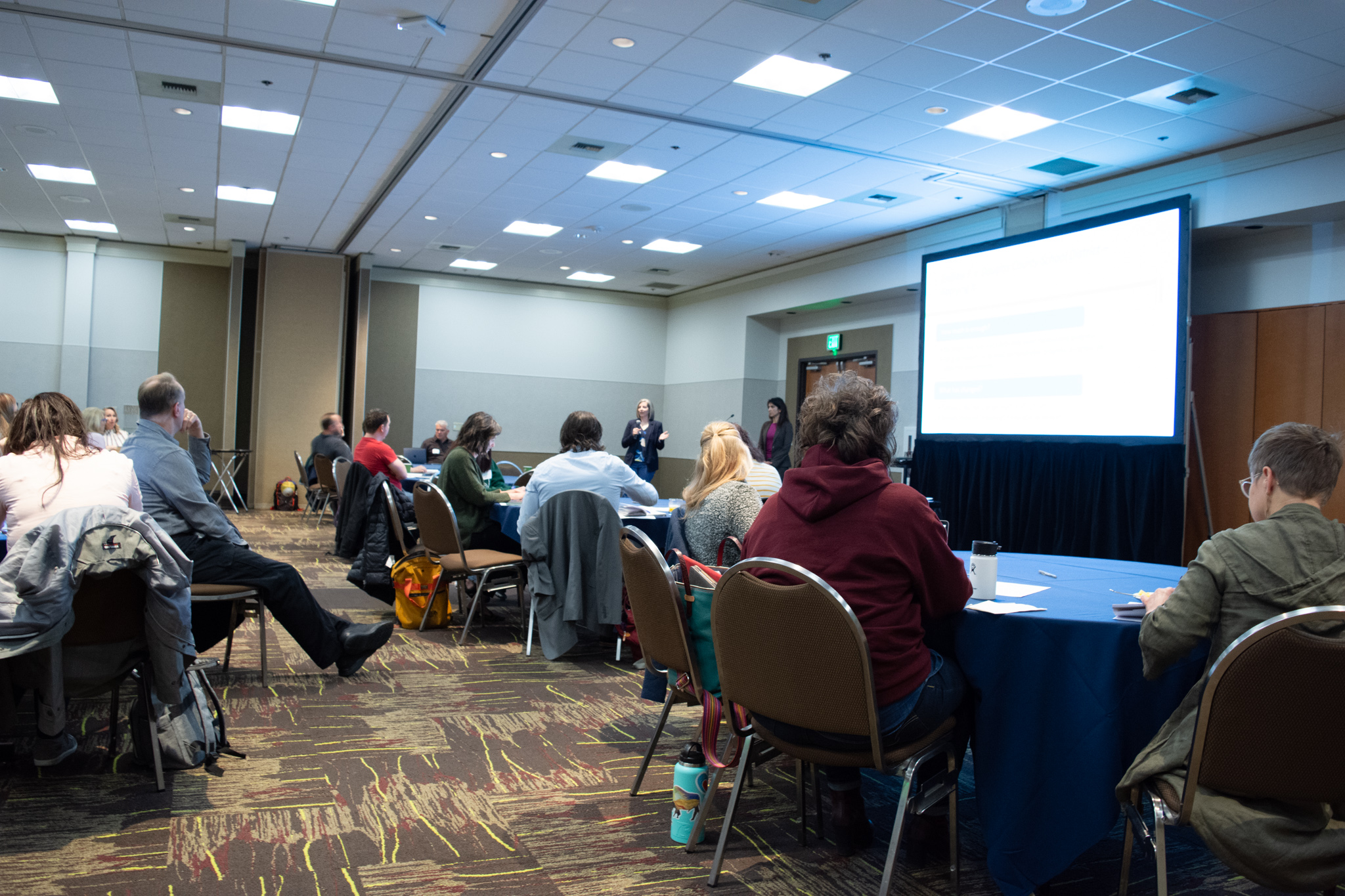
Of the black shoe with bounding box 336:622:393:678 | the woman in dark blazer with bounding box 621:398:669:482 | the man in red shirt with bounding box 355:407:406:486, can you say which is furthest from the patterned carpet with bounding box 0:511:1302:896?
the woman in dark blazer with bounding box 621:398:669:482

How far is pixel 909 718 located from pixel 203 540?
2716mm

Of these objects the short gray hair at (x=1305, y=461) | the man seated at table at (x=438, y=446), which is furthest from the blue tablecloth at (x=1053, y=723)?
the man seated at table at (x=438, y=446)

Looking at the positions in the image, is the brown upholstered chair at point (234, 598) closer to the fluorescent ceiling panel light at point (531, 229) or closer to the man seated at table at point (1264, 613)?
the man seated at table at point (1264, 613)

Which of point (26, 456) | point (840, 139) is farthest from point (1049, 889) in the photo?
point (840, 139)

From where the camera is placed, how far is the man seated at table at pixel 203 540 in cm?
329

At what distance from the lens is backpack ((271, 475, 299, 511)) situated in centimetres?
1174

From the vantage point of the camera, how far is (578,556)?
4.23 metres

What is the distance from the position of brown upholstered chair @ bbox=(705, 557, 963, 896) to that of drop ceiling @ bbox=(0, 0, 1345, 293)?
3812 millimetres

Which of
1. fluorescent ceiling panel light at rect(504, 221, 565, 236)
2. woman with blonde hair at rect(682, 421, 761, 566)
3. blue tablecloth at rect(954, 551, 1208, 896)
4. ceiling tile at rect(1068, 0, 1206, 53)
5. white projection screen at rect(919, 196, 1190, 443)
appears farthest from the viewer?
fluorescent ceiling panel light at rect(504, 221, 565, 236)

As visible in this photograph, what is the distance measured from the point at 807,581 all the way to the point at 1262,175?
6253mm

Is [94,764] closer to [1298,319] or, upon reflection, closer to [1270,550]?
[1270,550]

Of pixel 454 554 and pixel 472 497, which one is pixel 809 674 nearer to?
pixel 454 554

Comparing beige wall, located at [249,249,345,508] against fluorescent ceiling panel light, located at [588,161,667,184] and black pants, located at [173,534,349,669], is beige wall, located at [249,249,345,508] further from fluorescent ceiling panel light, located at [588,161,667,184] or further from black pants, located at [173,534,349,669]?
black pants, located at [173,534,349,669]

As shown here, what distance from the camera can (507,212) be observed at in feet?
31.0
